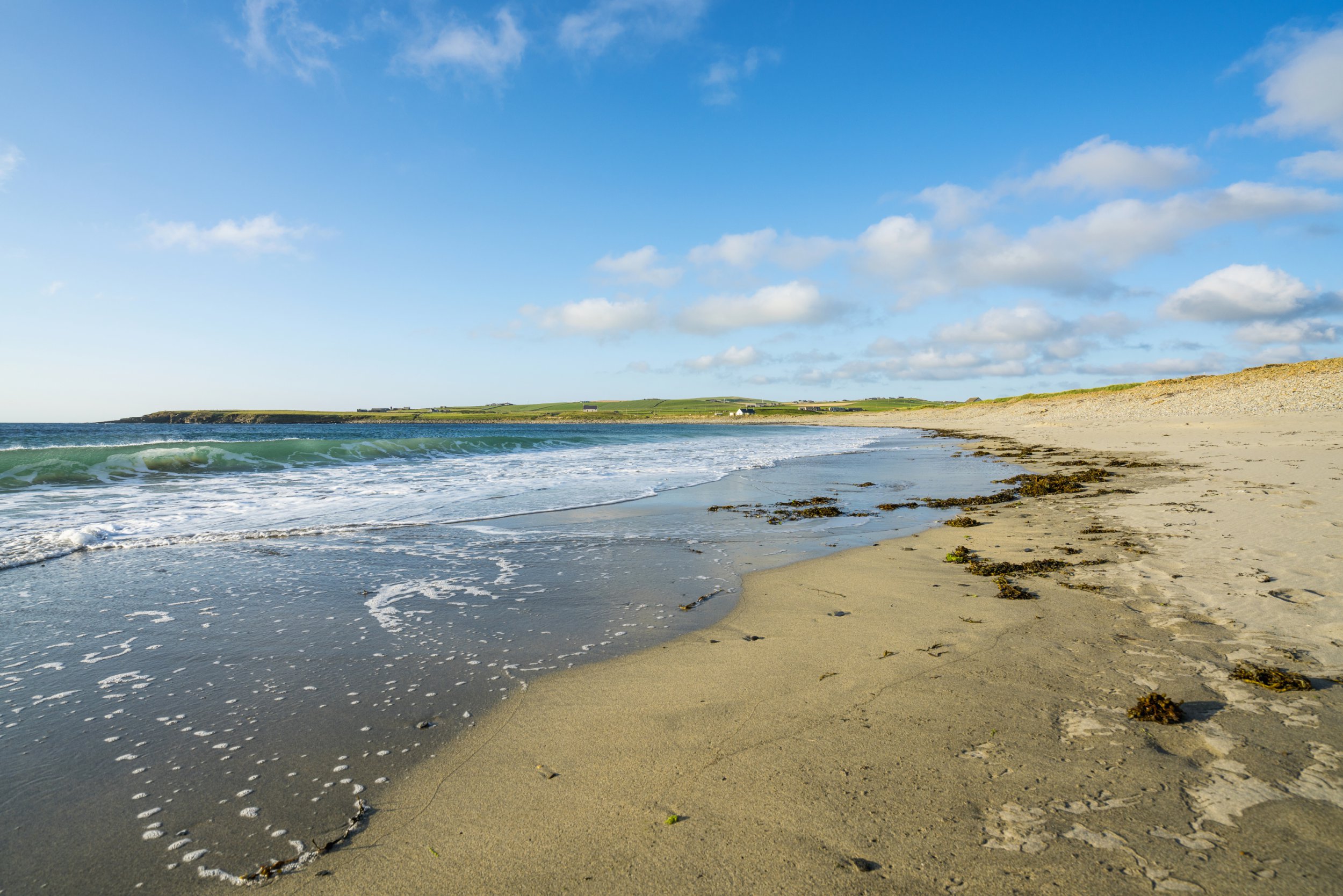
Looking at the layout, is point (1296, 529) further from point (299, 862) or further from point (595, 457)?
point (595, 457)

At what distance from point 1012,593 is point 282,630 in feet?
24.2

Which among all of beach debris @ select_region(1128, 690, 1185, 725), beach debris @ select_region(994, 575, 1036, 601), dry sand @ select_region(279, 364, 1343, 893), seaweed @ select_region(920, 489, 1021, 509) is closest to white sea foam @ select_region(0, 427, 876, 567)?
dry sand @ select_region(279, 364, 1343, 893)

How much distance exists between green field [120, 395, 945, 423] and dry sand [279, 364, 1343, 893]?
12232 cm

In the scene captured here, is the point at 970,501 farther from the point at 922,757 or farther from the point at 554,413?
the point at 554,413

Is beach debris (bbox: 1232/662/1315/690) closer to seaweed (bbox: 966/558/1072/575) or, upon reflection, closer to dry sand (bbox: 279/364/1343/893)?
dry sand (bbox: 279/364/1343/893)

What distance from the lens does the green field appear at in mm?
130625

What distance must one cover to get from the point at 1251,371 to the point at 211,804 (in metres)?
58.6

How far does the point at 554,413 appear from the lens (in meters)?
157

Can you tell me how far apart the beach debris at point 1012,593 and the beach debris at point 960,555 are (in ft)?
3.60

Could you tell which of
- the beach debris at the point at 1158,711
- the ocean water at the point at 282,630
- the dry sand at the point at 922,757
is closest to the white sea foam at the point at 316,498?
the ocean water at the point at 282,630

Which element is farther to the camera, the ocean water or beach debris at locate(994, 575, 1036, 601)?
beach debris at locate(994, 575, 1036, 601)

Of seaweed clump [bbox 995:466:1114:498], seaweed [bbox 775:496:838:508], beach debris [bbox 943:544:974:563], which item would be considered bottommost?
seaweed [bbox 775:496:838:508]

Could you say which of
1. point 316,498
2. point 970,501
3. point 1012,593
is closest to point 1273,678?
point 1012,593

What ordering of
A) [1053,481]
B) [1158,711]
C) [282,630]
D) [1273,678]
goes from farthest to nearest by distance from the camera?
1. [1053,481]
2. [282,630]
3. [1273,678]
4. [1158,711]
